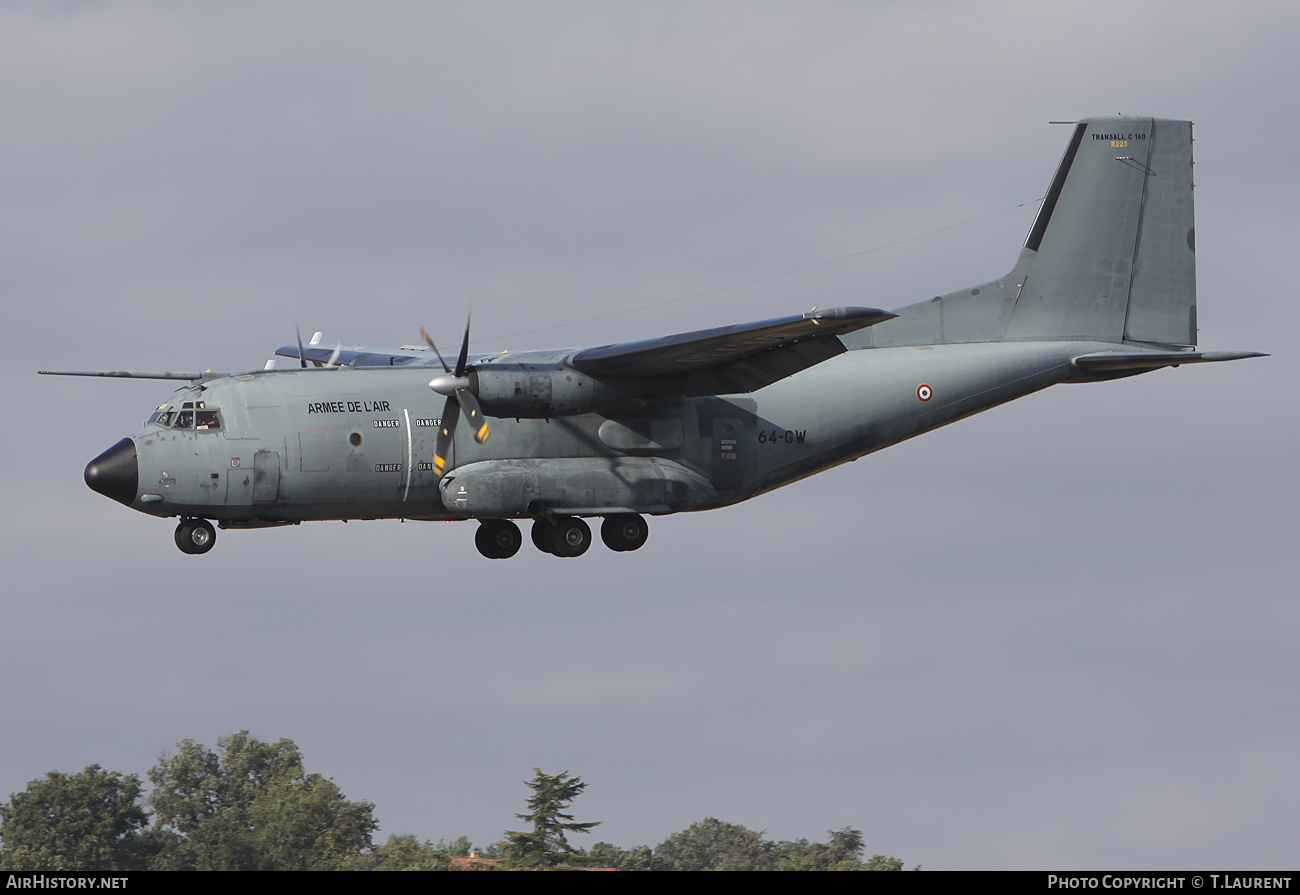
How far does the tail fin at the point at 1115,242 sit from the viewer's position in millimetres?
38625

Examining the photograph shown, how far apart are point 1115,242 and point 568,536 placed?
1375cm

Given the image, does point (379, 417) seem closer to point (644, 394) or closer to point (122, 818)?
point (644, 394)

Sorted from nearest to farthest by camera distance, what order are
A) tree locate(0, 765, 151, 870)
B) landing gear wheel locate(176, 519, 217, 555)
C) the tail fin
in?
landing gear wheel locate(176, 519, 217, 555) → the tail fin → tree locate(0, 765, 151, 870)

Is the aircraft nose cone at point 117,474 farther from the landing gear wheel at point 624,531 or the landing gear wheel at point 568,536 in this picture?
the landing gear wheel at point 624,531

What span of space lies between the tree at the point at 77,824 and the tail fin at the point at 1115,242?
2964 centimetres

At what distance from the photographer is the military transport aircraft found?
32.5 metres

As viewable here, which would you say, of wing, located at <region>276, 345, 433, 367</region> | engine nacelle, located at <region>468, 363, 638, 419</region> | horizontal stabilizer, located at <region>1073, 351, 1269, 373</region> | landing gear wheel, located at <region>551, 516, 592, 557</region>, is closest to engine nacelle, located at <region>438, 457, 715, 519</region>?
landing gear wheel, located at <region>551, 516, 592, 557</region>

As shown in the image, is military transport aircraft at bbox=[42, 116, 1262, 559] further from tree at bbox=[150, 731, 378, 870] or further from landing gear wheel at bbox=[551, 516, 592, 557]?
tree at bbox=[150, 731, 378, 870]

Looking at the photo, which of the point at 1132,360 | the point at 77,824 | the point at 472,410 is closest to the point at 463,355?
the point at 472,410

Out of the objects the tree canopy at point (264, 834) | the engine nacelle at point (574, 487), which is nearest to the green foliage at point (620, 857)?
the tree canopy at point (264, 834)

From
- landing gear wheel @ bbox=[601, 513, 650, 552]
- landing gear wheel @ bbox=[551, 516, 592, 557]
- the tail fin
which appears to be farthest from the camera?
the tail fin

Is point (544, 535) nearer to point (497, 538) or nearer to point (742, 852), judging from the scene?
point (497, 538)

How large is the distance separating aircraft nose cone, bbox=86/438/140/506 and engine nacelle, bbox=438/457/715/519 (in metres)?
5.56

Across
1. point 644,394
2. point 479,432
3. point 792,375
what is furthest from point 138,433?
point 792,375
